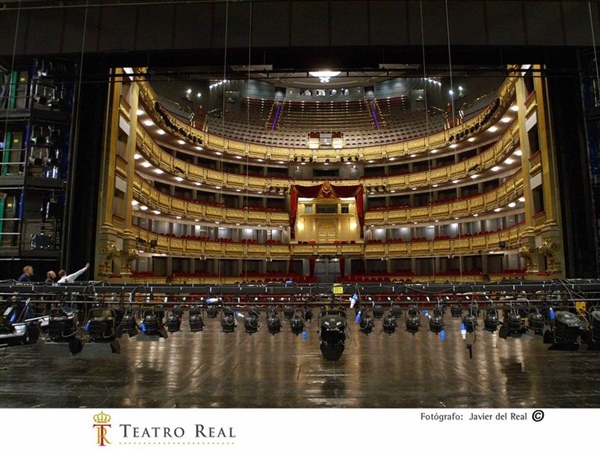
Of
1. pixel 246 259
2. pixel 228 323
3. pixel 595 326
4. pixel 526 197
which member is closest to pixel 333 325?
pixel 228 323

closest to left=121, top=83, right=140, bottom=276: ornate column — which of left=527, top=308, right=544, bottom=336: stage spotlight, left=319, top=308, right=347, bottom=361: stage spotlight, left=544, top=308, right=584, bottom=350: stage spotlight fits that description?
left=319, top=308, right=347, bottom=361: stage spotlight

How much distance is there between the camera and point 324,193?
27.6 m

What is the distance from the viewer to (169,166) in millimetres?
22047

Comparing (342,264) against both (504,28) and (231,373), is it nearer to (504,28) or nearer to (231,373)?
(504,28)

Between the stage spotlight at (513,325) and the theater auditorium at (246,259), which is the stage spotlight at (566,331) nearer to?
the theater auditorium at (246,259)

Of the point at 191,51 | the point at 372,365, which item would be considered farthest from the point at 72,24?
the point at 372,365

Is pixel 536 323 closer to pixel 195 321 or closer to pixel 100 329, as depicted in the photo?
pixel 195 321

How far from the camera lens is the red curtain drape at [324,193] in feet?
88.9

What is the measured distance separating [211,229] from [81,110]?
1768 cm

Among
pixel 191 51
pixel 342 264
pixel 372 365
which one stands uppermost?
pixel 191 51
